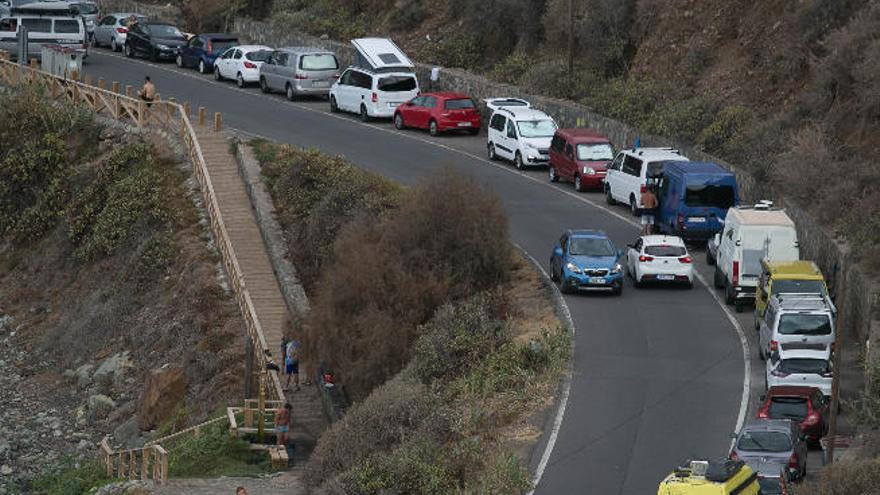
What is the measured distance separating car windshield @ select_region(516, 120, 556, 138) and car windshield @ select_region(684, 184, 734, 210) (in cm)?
906

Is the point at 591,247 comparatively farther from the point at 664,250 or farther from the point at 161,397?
the point at 161,397

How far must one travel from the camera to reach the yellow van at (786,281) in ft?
116

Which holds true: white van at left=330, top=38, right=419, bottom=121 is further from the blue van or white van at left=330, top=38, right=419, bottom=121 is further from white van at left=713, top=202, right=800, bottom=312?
white van at left=713, top=202, right=800, bottom=312

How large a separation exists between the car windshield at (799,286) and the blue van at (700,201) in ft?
24.0

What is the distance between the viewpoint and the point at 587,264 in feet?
127

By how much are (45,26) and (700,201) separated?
30.9m

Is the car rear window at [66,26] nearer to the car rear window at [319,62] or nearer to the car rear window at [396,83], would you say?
the car rear window at [319,62]

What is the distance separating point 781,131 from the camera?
46.1 meters

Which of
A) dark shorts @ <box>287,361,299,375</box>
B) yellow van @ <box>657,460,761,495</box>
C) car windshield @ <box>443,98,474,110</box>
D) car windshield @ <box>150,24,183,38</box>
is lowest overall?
dark shorts @ <box>287,361,299,375</box>

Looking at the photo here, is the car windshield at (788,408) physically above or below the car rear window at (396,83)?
above

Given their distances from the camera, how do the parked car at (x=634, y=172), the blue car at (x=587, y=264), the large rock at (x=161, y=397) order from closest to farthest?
the blue car at (x=587, y=264), the large rock at (x=161, y=397), the parked car at (x=634, y=172)

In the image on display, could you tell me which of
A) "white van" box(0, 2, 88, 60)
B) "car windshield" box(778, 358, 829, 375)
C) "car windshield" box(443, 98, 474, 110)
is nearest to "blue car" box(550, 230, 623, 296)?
"car windshield" box(778, 358, 829, 375)

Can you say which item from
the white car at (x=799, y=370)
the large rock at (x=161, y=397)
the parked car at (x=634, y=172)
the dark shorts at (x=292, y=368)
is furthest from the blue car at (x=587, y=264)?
the large rock at (x=161, y=397)

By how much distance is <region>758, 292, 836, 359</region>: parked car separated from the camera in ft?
108
